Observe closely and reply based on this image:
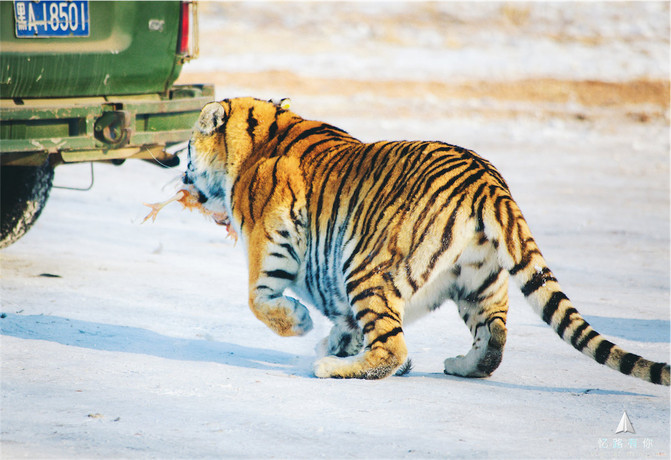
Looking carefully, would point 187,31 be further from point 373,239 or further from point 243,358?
point 373,239

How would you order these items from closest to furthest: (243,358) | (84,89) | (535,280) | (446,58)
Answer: (535,280) → (243,358) → (84,89) → (446,58)

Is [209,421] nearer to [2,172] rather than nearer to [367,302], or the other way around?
[367,302]

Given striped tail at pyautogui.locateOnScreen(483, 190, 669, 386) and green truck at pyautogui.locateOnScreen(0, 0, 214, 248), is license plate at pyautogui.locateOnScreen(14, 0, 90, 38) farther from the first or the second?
striped tail at pyautogui.locateOnScreen(483, 190, 669, 386)

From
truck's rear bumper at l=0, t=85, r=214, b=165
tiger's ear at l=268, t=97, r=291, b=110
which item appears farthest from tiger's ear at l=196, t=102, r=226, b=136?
truck's rear bumper at l=0, t=85, r=214, b=165

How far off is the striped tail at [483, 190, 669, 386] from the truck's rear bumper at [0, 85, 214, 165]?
109 inches

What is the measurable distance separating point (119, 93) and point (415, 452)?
3.75 meters

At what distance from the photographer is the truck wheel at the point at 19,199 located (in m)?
6.40

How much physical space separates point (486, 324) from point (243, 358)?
124 centimetres

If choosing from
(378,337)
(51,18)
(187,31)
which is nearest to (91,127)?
(51,18)

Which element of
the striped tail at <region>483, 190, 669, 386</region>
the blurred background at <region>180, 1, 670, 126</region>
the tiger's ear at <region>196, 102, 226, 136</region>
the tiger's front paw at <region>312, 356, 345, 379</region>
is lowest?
the blurred background at <region>180, 1, 670, 126</region>

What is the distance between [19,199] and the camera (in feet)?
21.1

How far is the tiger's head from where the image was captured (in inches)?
192

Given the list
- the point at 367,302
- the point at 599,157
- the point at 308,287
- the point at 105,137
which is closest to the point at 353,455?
the point at 367,302

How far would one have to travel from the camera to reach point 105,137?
5762mm
